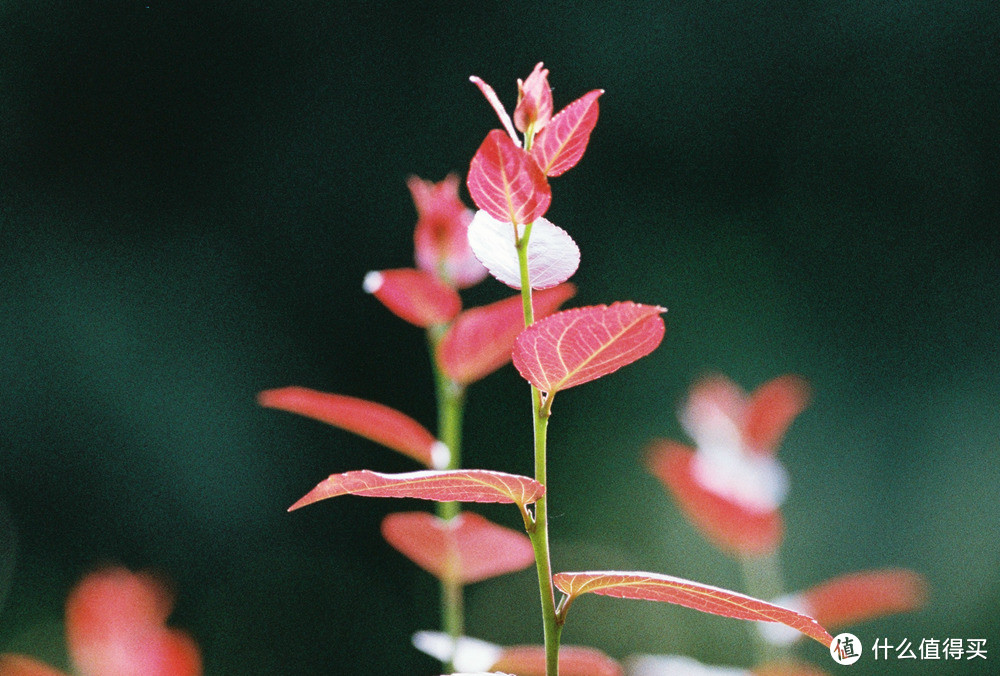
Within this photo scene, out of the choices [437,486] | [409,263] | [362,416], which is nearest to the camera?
[437,486]

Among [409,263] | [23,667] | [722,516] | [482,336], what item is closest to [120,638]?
[23,667]

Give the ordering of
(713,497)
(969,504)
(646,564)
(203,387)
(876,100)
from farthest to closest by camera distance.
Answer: (876,100) → (203,387) → (969,504) → (646,564) → (713,497)

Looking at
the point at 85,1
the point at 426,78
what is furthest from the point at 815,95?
the point at 85,1

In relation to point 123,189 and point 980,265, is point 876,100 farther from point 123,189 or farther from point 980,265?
point 123,189

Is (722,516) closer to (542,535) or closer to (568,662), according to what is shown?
(568,662)

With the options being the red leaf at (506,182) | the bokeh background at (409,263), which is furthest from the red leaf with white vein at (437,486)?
the bokeh background at (409,263)
